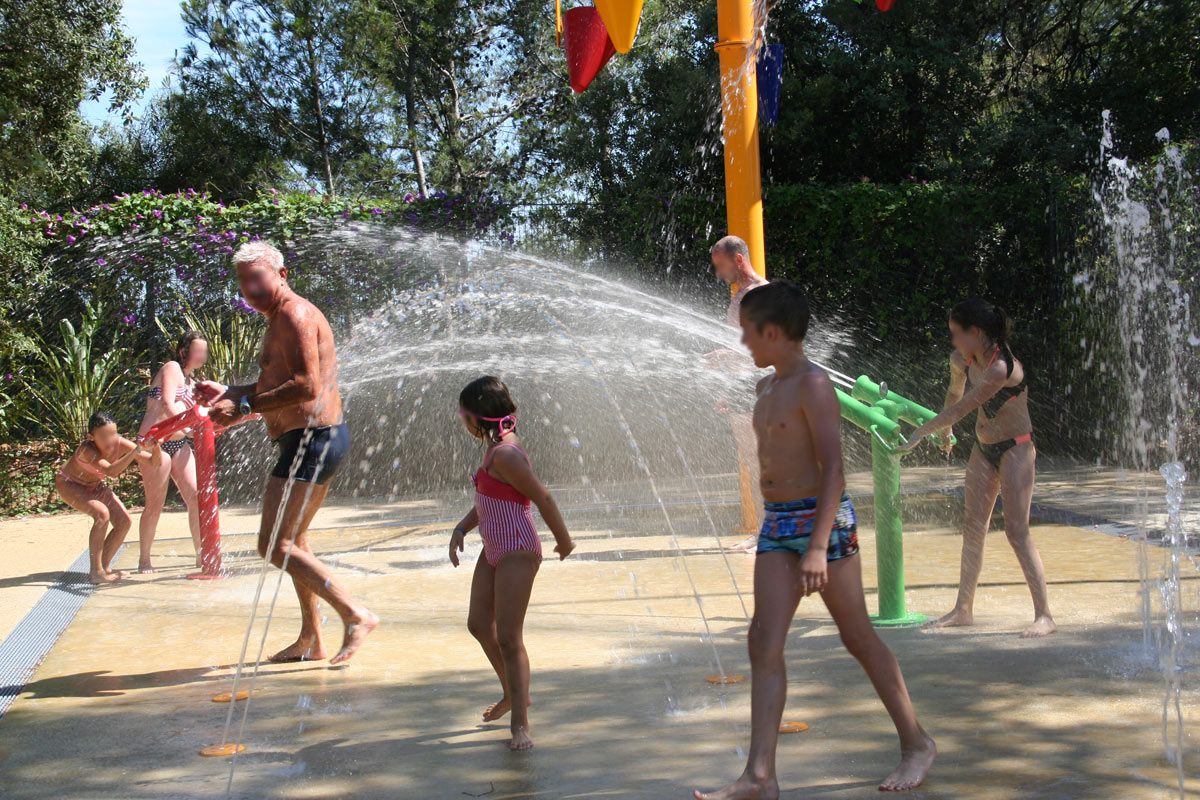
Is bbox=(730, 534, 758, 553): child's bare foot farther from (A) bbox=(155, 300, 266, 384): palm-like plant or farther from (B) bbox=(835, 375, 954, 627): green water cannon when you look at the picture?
(A) bbox=(155, 300, 266, 384): palm-like plant

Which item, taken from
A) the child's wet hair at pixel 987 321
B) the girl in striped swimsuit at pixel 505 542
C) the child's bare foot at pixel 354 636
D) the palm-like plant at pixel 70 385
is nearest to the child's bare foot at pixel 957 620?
the child's wet hair at pixel 987 321

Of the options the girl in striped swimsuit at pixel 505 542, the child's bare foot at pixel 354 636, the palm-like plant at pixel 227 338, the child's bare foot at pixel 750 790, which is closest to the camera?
the child's bare foot at pixel 750 790

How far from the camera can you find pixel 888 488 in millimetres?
4336

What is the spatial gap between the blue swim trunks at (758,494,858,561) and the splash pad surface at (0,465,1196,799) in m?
0.61

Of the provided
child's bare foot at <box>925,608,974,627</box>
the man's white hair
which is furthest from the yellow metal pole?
the man's white hair

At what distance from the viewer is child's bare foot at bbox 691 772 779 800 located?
8.22 ft

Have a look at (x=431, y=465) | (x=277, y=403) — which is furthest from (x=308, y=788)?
(x=431, y=465)

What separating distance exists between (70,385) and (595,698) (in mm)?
8160

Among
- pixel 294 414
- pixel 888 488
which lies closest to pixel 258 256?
pixel 294 414

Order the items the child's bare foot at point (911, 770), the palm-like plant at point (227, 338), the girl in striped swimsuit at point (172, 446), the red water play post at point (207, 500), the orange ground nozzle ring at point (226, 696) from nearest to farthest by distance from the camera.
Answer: the child's bare foot at point (911, 770) < the orange ground nozzle ring at point (226, 696) < the red water play post at point (207, 500) < the girl in striped swimsuit at point (172, 446) < the palm-like plant at point (227, 338)

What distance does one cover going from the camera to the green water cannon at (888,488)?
4.24m

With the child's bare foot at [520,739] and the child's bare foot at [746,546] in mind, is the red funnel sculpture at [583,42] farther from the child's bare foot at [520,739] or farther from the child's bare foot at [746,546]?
the child's bare foot at [520,739]

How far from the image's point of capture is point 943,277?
416 inches

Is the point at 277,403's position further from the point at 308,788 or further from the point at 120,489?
the point at 120,489
